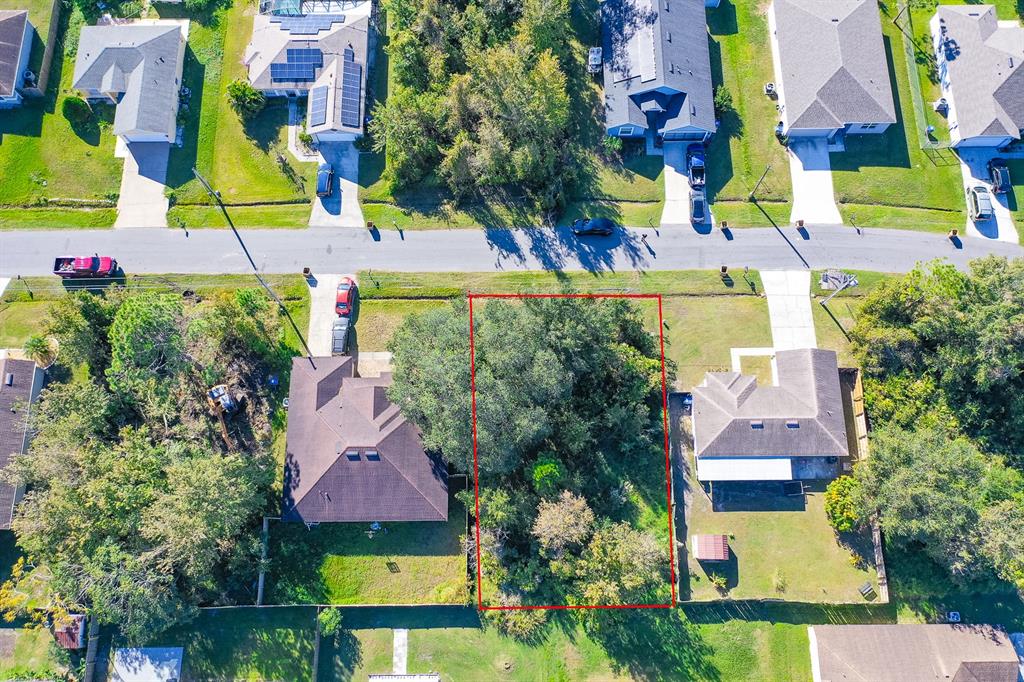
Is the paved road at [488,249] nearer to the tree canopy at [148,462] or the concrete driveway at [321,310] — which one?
the concrete driveway at [321,310]

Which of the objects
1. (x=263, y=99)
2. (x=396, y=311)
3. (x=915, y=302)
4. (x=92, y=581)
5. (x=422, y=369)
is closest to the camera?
(x=92, y=581)

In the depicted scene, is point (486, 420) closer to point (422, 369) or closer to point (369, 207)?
point (422, 369)

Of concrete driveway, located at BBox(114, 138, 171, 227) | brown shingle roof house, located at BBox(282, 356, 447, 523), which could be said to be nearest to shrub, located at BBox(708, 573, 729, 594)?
brown shingle roof house, located at BBox(282, 356, 447, 523)

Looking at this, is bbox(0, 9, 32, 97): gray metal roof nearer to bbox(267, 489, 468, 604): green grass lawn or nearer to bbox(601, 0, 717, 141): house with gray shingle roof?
bbox(267, 489, 468, 604): green grass lawn

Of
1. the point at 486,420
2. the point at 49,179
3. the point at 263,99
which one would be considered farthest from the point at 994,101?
the point at 49,179

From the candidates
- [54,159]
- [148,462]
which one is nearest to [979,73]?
[148,462]

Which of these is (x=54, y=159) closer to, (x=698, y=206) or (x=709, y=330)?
(x=698, y=206)
